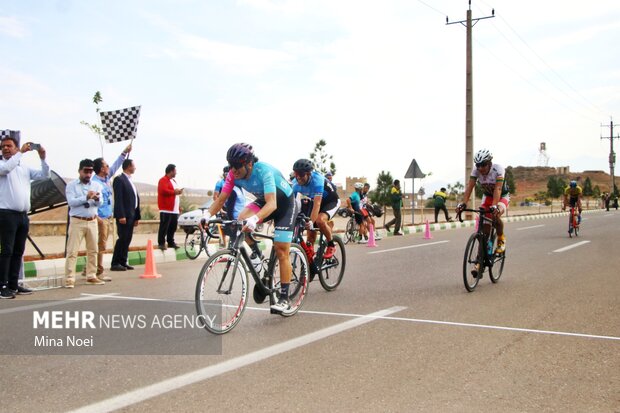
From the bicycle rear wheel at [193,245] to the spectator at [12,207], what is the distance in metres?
5.50

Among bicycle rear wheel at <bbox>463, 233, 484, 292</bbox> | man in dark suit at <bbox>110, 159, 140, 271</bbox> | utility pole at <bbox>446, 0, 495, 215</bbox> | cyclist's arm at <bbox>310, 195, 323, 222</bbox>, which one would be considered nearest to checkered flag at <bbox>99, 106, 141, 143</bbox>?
man in dark suit at <bbox>110, 159, 140, 271</bbox>

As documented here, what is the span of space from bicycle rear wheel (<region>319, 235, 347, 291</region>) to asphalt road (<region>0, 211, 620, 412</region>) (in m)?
0.28

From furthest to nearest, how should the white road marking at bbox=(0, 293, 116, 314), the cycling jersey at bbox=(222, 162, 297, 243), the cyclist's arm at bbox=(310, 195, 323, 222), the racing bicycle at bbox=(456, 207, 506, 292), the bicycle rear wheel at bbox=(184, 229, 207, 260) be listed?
the bicycle rear wheel at bbox=(184, 229, 207, 260) → the racing bicycle at bbox=(456, 207, 506, 292) → the cyclist's arm at bbox=(310, 195, 323, 222) → the white road marking at bbox=(0, 293, 116, 314) → the cycling jersey at bbox=(222, 162, 297, 243)

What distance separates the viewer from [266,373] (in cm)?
432

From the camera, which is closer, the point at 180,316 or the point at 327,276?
the point at 180,316

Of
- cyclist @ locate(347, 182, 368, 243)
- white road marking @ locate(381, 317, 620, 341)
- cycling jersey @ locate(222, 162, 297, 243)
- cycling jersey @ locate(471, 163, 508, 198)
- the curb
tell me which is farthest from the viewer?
cyclist @ locate(347, 182, 368, 243)

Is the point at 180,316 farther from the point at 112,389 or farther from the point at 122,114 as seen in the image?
the point at 122,114

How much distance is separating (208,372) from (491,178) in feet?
19.8

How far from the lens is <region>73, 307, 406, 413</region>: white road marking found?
3.67 metres

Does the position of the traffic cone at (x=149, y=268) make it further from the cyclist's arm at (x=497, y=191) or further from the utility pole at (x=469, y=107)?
the utility pole at (x=469, y=107)

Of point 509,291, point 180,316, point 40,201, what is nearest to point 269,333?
point 180,316

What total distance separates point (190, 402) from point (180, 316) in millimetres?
2804

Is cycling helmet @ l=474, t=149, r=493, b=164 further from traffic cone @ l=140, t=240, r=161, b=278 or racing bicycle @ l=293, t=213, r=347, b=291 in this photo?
traffic cone @ l=140, t=240, r=161, b=278

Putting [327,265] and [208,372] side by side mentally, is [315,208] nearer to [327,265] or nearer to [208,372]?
[327,265]
